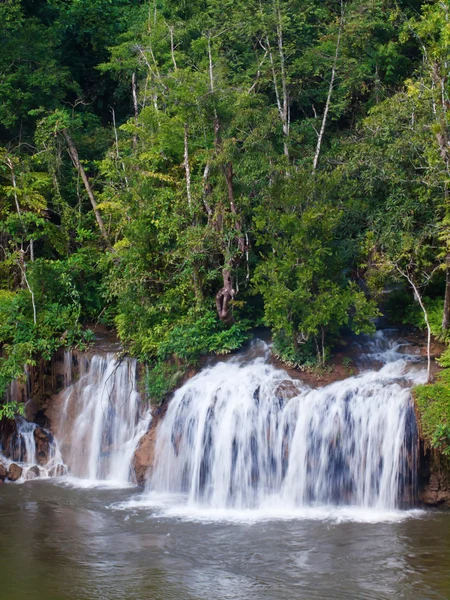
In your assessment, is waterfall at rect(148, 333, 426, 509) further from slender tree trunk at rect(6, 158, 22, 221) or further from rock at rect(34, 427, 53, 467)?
slender tree trunk at rect(6, 158, 22, 221)

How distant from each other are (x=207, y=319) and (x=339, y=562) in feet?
23.5

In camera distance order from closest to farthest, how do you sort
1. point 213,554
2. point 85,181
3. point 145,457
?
point 213,554, point 145,457, point 85,181

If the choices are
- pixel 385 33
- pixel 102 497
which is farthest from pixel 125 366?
pixel 385 33

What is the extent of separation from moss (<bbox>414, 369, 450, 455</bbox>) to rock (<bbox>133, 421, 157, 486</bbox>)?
5.22 meters

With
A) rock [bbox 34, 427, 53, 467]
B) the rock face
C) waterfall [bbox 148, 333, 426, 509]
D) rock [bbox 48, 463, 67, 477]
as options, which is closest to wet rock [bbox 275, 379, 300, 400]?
waterfall [bbox 148, 333, 426, 509]

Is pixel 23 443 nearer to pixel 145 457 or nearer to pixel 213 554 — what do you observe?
pixel 145 457

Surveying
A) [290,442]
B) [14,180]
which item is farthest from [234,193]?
[14,180]

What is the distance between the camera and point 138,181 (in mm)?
18188

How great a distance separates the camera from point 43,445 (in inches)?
642

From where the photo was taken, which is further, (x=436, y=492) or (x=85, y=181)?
(x=85, y=181)

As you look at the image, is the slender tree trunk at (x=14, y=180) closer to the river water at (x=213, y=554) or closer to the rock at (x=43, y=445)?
the rock at (x=43, y=445)

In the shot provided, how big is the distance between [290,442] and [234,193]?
609 cm

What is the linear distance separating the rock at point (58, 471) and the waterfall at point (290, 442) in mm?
2315

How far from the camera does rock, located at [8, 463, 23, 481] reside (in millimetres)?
15430
